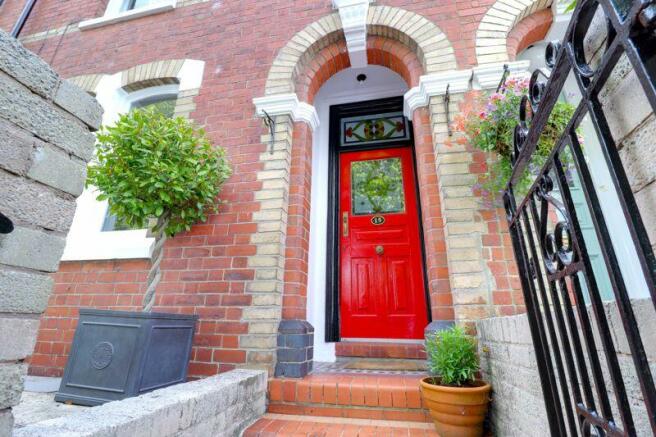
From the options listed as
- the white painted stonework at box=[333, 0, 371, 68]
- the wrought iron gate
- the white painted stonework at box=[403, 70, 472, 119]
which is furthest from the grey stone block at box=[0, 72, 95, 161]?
the white painted stonework at box=[333, 0, 371, 68]

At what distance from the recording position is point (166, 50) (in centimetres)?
390

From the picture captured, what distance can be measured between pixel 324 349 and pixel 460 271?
1.57 meters

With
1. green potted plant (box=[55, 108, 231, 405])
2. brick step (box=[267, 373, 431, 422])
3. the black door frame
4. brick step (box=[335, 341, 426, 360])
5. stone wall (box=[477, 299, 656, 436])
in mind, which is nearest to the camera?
stone wall (box=[477, 299, 656, 436])

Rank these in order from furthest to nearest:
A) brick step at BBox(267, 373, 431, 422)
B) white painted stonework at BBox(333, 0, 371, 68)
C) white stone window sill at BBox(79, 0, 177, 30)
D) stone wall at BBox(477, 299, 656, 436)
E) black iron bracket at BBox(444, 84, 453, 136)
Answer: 1. white stone window sill at BBox(79, 0, 177, 30)
2. white painted stonework at BBox(333, 0, 371, 68)
3. black iron bracket at BBox(444, 84, 453, 136)
4. brick step at BBox(267, 373, 431, 422)
5. stone wall at BBox(477, 299, 656, 436)

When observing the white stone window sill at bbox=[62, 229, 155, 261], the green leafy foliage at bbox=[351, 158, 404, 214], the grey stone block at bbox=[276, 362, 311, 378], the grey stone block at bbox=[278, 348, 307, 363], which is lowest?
the grey stone block at bbox=[276, 362, 311, 378]

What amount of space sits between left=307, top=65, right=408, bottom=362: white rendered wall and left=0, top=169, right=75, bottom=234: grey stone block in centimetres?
247

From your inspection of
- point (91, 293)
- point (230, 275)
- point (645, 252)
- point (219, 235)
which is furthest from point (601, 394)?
point (91, 293)

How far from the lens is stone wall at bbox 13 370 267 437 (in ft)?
3.73

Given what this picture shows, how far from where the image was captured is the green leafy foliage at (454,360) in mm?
1867

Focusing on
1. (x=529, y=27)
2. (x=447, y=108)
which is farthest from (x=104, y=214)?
(x=529, y=27)

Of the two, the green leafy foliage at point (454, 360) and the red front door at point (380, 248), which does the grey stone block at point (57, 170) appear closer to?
the green leafy foliage at point (454, 360)

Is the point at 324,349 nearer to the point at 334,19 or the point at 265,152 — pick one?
the point at 265,152

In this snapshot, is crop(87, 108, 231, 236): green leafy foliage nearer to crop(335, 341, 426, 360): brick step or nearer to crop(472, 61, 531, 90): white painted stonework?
crop(335, 341, 426, 360): brick step

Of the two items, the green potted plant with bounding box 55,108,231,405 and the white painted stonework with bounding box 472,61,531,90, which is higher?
the white painted stonework with bounding box 472,61,531,90
